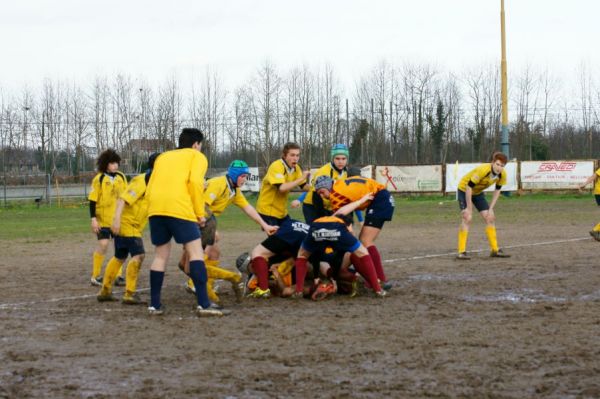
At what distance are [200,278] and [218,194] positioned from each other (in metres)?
1.79

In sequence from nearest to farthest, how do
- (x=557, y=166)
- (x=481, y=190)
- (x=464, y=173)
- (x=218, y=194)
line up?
(x=218, y=194), (x=481, y=190), (x=557, y=166), (x=464, y=173)

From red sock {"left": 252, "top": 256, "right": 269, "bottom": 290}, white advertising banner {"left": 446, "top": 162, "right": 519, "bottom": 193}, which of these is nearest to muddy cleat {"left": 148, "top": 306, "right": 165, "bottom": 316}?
red sock {"left": 252, "top": 256, "right": 269, "bottom": 290}

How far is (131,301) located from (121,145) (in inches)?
2008

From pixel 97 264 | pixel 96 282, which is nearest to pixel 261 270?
pixel 96 282

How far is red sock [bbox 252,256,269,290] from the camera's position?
33.7ft

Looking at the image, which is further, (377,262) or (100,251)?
(100,251)

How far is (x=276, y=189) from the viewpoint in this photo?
11438mm

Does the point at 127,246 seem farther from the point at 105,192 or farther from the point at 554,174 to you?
the point at 554,174

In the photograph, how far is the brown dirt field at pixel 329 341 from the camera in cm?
582

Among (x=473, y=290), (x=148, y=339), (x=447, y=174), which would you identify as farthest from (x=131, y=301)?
(x=447, y=174)

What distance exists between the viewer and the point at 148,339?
7664 mm

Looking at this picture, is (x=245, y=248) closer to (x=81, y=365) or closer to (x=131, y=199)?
(x=131, y=199)

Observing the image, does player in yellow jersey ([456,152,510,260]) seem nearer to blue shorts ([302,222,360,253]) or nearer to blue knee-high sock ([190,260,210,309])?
blue shorts ([302,222,360,253])

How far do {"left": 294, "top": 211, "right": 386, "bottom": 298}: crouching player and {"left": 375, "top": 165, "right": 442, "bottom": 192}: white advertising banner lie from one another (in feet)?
106
